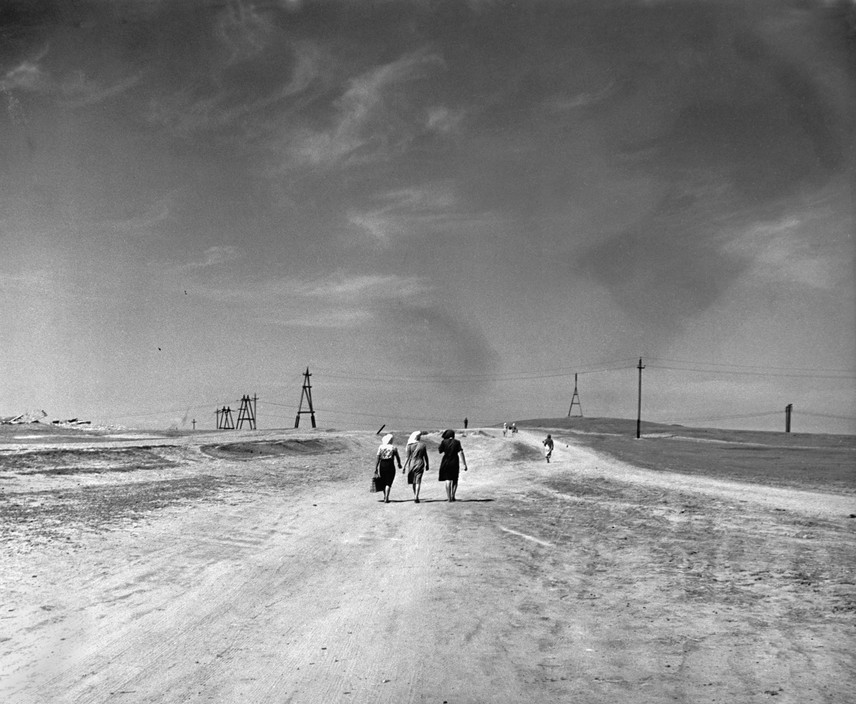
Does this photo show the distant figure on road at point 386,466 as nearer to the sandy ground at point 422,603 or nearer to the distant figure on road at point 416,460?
the distant figure on road at point 416,460

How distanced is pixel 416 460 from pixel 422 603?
37.8ft

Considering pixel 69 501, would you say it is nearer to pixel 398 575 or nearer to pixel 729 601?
pixel 398 575

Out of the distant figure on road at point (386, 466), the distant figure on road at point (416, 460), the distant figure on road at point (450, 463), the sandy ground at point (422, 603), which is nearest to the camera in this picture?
the sandy ground at point (422, 603)

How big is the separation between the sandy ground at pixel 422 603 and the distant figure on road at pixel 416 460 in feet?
4.87

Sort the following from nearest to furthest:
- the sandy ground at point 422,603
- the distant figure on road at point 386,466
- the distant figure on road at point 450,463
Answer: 1. the sandy ground at point 422,603
2. the distant figure on road at point 450,463
3. the distant figure on road at point 386,466

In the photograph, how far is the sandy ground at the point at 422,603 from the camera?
5695mm

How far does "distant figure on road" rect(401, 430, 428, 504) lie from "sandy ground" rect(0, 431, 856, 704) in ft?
4.87

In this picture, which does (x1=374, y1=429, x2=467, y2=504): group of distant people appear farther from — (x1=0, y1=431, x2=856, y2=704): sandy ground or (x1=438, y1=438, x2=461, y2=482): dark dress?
(x1=0, y1=431, x2=856, y2=704): sandy ground

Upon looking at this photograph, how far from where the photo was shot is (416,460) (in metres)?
19.5

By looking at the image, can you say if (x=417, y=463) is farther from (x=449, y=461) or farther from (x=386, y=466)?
(x=449, y=461)

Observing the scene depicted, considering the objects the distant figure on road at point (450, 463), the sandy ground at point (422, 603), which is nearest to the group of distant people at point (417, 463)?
the distant figure on road at point (450, 463)

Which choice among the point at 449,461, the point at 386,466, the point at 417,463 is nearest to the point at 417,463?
the point at 417,463

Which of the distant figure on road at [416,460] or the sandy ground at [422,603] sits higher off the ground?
the distant figure on road at [416,460]

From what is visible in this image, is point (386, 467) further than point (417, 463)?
No
